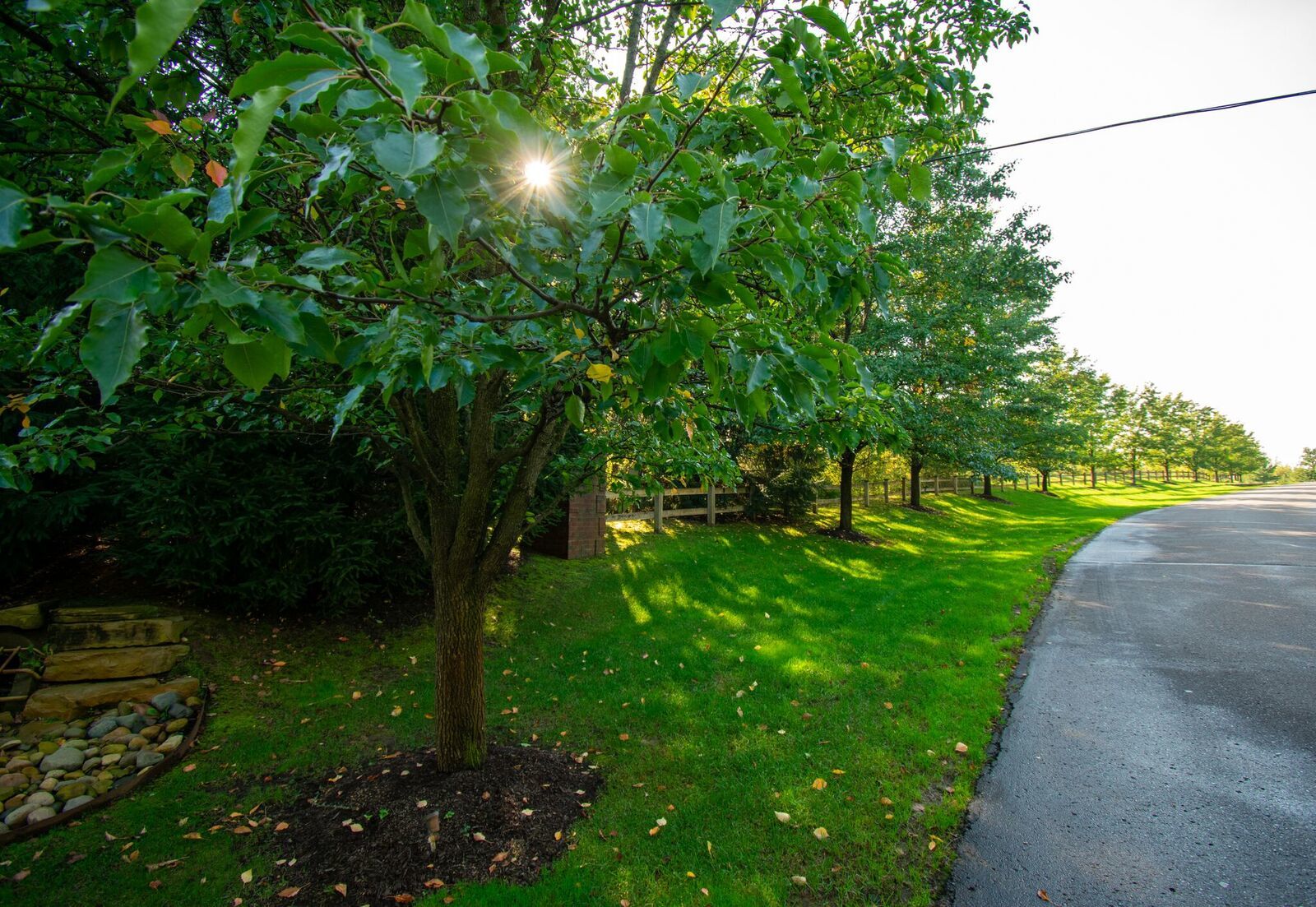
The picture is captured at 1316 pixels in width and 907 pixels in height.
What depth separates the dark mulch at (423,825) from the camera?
3.00m

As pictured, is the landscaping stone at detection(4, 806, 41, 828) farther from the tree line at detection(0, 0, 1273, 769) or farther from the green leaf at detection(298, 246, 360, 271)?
the green leaf at detection(298, 246, 360, 271)

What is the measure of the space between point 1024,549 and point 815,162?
1384cm

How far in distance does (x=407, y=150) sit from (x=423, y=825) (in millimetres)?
3538

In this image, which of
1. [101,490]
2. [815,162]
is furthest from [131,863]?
[815,162]

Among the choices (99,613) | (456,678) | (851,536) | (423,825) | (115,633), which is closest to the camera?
(423,825)

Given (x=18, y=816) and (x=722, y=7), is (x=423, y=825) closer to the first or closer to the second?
(x=18, y=816)

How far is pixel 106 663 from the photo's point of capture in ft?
15.7

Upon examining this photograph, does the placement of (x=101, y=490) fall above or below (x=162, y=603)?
above

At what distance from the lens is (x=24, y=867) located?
3119 mm

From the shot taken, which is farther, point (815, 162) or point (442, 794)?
point (442, 794)

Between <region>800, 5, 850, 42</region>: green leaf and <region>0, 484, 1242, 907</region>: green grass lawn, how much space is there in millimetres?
3363

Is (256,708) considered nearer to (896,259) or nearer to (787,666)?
(787,666)

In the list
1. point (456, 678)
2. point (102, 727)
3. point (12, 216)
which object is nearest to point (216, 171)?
point (12, 216)

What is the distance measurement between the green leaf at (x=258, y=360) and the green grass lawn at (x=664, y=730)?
2.82 m
